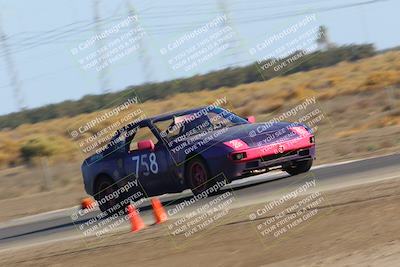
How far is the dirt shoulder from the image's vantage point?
8.43 meters

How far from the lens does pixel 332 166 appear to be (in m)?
17.0

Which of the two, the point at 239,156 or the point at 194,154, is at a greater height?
the point at 194,154

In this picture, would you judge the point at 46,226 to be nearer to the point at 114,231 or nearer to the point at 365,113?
the point at 114,231

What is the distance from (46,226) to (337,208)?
6782mm

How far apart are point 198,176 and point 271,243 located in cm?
458

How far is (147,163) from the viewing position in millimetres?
14750

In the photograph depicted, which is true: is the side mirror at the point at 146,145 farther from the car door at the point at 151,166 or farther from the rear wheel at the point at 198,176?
the rear wheel at the point at 198,176

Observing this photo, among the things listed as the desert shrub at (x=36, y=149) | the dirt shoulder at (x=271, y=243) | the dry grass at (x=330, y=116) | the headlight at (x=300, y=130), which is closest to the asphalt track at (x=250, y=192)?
the headlight at (x=300, y=130)

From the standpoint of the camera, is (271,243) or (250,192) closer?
(271,243)

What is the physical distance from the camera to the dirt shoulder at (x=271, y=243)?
843 cm

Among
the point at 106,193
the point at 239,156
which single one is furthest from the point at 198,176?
the point at 106,193

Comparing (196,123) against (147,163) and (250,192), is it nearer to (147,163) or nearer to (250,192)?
(147,163)

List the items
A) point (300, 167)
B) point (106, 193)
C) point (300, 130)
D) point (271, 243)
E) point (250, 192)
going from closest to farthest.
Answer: point (271, 243) → point (300, 130) → point (250, 192) → point (300, 167) → point (106, 193)

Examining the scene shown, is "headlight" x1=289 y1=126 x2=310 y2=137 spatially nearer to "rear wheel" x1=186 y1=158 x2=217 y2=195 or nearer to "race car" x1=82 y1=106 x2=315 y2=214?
"race car" x1=82 y1=106 x2=315 y2=214
